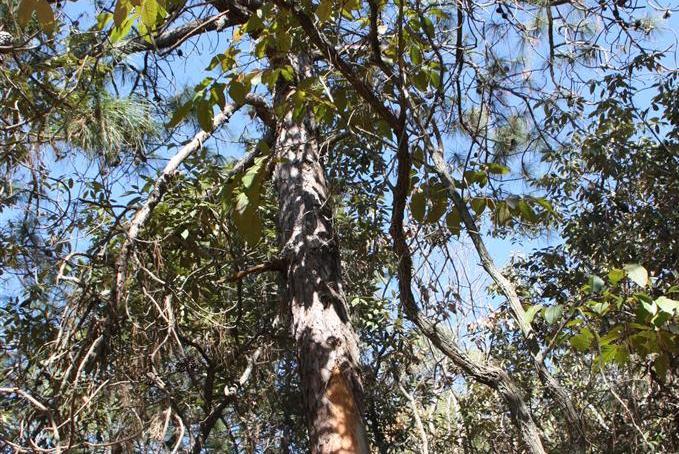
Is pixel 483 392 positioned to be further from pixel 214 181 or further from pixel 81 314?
pixel 81 314

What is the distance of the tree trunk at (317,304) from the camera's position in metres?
2.36

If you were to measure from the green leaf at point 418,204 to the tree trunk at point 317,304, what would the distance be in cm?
30

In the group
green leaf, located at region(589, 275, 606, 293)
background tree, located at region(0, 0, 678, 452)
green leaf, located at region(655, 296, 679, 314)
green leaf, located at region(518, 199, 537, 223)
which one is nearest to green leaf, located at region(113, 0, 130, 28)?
background tree, located at region(0, 0, 678, 452)

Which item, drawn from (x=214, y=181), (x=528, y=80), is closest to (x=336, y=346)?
(x=528, y=80)

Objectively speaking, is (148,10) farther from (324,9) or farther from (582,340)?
(582,340)

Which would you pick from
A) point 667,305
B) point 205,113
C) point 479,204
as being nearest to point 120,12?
point 205,113

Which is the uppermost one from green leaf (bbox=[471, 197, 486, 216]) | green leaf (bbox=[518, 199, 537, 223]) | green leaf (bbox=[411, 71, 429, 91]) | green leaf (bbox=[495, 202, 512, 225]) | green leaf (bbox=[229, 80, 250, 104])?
green leaf (bbox=[411, 71, 429, 91])

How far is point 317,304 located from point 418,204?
596 millimetres

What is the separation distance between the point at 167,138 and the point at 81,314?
0.92 m

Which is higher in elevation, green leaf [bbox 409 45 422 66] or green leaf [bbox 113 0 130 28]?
green leaf [bbox 409 45 422 66]

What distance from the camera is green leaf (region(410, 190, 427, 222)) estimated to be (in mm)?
2172

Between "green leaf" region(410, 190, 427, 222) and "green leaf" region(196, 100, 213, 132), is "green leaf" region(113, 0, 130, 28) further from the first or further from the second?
"green leaf" region(410, 190, 427, 222)

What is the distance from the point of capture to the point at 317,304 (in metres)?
2.55

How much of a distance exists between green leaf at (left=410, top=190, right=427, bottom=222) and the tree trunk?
30 cm
